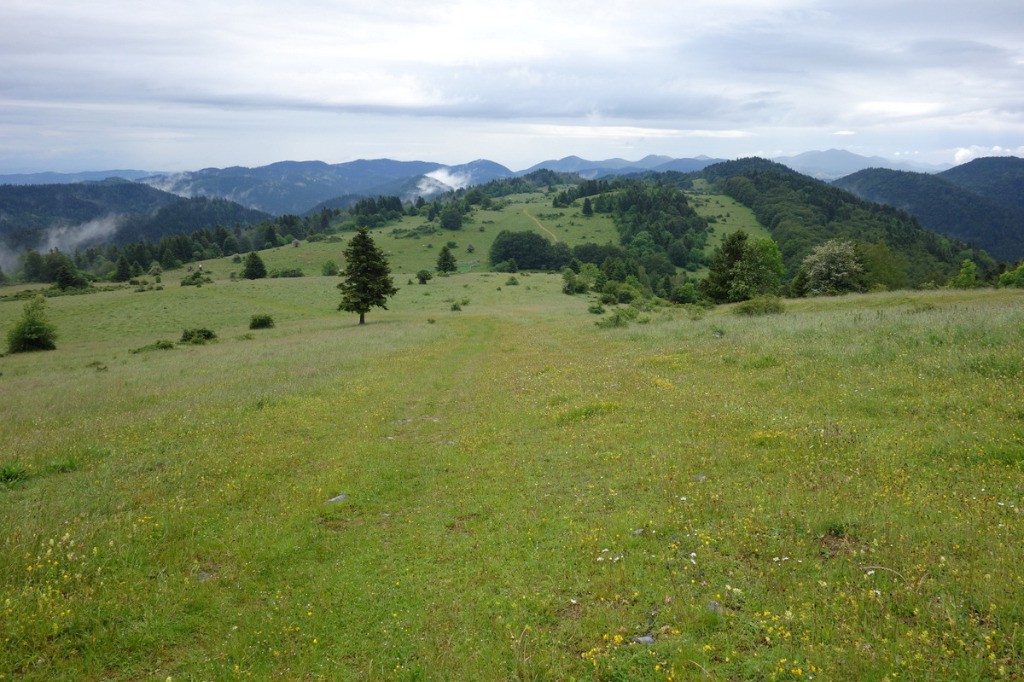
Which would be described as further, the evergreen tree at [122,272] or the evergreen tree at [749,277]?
the evergreen tree at [122,272]

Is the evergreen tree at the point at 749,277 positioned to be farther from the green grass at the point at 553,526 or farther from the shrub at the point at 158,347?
the shrub at the point at 158,347

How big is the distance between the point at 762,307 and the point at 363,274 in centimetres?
3940

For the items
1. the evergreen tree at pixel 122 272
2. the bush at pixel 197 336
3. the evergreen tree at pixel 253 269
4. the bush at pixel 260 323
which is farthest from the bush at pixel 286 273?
the bush at pixel 197 336

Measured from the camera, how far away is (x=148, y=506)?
34.8 ft

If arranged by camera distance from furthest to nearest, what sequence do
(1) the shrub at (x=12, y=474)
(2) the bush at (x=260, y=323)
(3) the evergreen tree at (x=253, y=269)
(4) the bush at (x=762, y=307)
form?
(3) the evergreen tree at (x=253, y=269) < (2) the bush at (x=260, y=323) < (4) the bush at (x=762, y=307) < (1) the shrub at (x=12, y=474)

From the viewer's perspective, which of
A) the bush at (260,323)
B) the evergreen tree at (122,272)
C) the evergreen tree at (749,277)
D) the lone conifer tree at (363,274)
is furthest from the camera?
the evergreen tree at (122,272)

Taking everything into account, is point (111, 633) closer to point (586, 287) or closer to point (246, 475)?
point (246, 475)

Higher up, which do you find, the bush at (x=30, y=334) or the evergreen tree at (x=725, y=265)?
the evergreen tree at (x=725, y=265)

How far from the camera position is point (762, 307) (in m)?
42.9

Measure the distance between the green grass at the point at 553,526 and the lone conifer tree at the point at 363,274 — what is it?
3542 cm

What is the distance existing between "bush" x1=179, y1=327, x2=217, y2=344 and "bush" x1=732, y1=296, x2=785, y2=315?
162ft

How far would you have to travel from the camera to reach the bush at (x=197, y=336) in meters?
49.6

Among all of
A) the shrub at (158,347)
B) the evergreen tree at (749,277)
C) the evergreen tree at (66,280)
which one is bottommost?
the shrub at (158,347)

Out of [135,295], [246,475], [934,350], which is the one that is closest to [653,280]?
[135,295]
